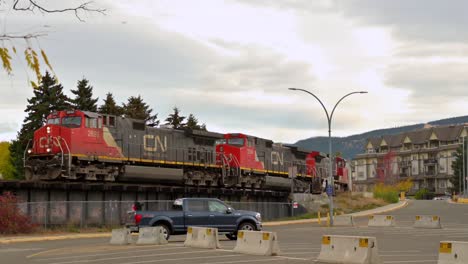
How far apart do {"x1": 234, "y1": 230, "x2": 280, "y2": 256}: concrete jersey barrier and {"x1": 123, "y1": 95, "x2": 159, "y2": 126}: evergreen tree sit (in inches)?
2534

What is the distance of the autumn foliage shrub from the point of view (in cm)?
3325

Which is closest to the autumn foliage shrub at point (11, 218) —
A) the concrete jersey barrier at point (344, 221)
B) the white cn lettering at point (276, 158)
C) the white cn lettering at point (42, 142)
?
the white cn lettering at point (42, 142)

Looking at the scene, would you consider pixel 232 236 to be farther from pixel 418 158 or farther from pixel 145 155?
pixel 418 158

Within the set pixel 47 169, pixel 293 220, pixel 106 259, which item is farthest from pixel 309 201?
pixel 106 259

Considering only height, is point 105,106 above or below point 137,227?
above

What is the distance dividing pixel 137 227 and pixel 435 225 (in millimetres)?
18960

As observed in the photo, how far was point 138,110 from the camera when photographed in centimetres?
8688

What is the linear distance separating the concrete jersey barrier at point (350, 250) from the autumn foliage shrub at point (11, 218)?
21.6 m

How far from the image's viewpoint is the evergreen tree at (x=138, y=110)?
83.7 meters

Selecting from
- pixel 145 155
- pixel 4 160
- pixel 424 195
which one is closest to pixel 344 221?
pixel 145 155

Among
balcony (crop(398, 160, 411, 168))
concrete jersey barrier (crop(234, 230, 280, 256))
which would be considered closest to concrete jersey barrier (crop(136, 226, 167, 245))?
Answer: concrete jersey barrier (crop(234, 230, 280, 256))

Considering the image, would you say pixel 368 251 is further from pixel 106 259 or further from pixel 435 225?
pixel 435 225

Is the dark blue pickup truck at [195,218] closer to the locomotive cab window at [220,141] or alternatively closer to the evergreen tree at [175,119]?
the locomotive cab window at [220,141]

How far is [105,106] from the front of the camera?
78.9m
